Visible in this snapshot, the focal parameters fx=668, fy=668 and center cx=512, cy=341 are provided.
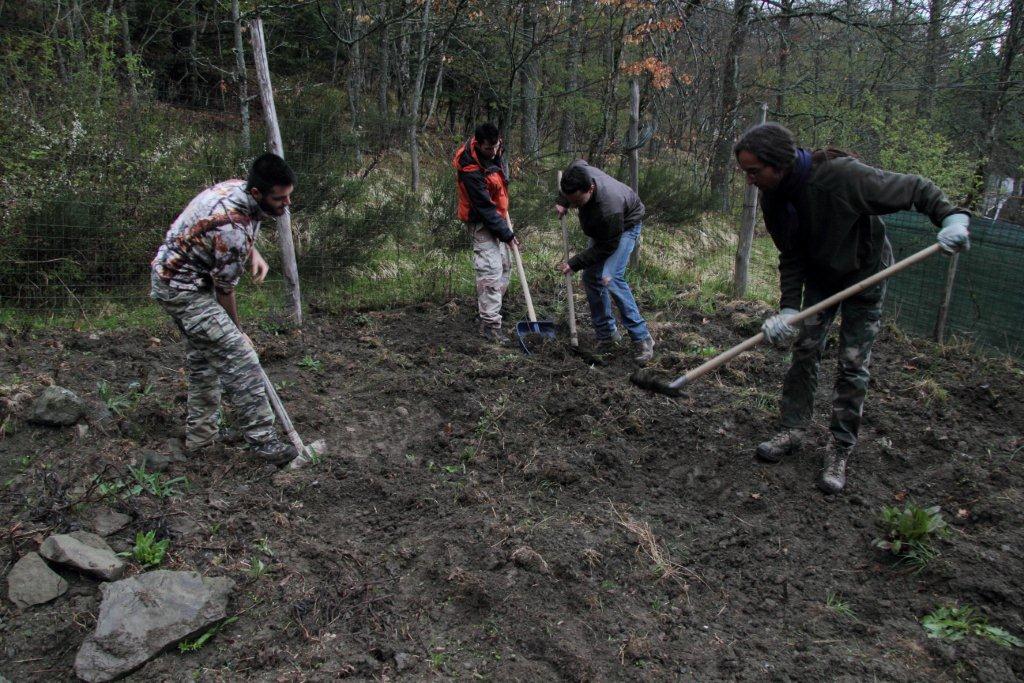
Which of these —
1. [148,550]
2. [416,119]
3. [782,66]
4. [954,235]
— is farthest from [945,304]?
[782,66]

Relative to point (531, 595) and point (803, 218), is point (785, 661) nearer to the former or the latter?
point (531, 595)

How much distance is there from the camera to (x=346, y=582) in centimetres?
293

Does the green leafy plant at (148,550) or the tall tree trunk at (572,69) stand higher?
the tall tree trunk at (572,69)

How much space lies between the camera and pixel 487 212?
18.4ft

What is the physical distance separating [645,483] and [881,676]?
1.53 meters

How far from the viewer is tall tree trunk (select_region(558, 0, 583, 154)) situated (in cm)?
1052

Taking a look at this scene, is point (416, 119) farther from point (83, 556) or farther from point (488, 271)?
point (83, 556)

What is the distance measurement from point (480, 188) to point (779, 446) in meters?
3.11

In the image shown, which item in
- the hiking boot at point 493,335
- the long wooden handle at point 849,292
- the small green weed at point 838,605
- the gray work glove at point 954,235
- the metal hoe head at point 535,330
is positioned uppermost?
the gray work glove at point 954,235

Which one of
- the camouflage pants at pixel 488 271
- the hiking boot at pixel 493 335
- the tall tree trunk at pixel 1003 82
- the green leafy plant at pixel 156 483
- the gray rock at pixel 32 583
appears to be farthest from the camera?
the tall tree trunk at pixel 1003 82

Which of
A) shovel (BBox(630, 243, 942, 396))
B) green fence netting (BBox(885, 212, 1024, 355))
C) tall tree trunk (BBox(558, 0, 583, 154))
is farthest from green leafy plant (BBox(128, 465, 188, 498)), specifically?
tall tree trunk (BBox(558, 0, 583, 154))

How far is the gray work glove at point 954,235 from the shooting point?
3.13 metres

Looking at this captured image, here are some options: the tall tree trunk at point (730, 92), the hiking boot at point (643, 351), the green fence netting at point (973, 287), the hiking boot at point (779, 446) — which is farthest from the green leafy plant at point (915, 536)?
the tall tree trunk at point (730, 92)

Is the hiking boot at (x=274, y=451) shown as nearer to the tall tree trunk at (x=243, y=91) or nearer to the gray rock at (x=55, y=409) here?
the gray rock at (x=55, y=409)
